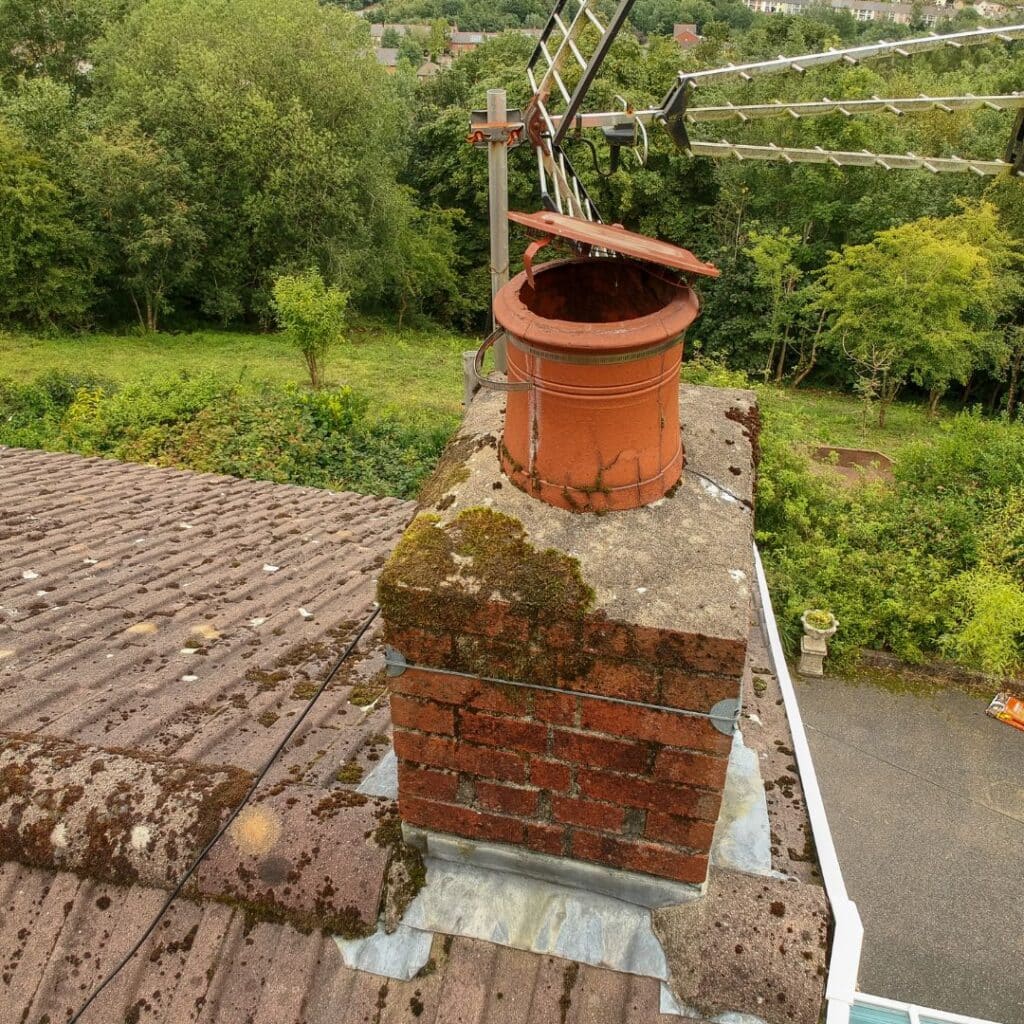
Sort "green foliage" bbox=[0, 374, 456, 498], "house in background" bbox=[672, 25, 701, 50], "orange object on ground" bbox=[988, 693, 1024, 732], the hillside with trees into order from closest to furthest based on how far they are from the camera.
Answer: "orange object on ground" bbox=[988, 693, 1024, 732] → "green foliage" bbox=[0, 374, 456, 498] → the hillside with trees → "house in background" bbox=[672, 25, 701, 50]

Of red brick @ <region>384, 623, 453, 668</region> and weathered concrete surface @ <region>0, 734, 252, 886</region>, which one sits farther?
weathered concrete surface @ <region>0, 734, 252, 886</region>

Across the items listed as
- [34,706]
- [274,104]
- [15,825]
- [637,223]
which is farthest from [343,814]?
[637,223]

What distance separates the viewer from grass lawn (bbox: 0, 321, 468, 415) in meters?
20.1

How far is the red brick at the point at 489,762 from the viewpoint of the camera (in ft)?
5.51

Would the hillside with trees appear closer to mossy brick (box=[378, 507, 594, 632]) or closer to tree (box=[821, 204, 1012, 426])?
tree (box=[821, 204, 1012, 426])

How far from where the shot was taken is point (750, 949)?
1671 mm

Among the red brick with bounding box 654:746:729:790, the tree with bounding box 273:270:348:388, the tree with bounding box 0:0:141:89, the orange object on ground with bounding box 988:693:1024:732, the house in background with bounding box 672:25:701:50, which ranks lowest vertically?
the orange object on ground with bounding box 988:693:1024:732

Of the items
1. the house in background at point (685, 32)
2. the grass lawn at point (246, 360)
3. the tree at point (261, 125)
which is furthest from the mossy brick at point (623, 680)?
the house in background at point (685, 32)

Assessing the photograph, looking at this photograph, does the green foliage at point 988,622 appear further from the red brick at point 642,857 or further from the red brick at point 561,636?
the red brick at point 561,636

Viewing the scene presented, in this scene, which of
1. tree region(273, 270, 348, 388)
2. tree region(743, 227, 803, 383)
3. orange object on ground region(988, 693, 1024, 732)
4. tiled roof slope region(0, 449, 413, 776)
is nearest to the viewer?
tiled roof slope region(0, 449, 413, 776)

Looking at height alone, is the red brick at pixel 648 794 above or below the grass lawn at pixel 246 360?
above

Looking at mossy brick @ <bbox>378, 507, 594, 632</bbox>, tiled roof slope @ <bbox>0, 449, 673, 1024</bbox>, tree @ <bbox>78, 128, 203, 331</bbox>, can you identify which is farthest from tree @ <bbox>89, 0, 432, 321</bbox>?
mossy brick @ <bbox>378, 507, 594, 632</bbox>

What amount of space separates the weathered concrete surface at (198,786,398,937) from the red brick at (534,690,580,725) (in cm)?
64

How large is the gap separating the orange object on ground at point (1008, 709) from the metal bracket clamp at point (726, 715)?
33.6 ft
